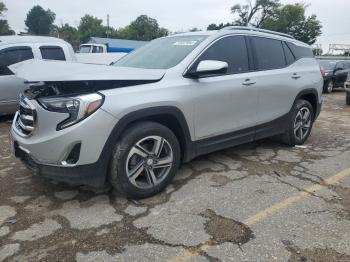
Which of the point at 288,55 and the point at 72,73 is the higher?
the point at 288,55

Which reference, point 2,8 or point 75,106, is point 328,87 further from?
point 2,8

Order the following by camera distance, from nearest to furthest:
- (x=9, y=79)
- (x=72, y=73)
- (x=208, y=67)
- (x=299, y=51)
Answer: (x=72, y=73), (x=208, y=67), (x=299, y=51), (x=9, y=79)

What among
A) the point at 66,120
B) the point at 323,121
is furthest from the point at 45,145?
the point at 323,121

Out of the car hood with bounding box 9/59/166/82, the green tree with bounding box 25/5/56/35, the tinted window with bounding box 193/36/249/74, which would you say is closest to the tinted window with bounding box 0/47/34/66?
the car hood with bounding box 9/59/166/82

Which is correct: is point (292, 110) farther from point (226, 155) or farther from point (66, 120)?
point (66, 120)

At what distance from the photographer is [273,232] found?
3213mm

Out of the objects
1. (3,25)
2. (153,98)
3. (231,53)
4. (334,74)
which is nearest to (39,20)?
(3,25)

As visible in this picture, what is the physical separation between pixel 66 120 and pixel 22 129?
72 centimetres

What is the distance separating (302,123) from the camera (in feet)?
19.9

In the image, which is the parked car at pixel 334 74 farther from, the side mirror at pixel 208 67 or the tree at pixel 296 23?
the tree at pixel 296 23

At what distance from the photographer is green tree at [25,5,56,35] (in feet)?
313

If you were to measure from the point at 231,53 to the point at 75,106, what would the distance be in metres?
2.23

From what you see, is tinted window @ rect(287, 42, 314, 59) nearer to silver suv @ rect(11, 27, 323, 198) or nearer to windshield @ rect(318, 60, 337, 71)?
silver suv @ rect(11, 27, 323, 198)

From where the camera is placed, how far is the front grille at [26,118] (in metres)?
3.55
